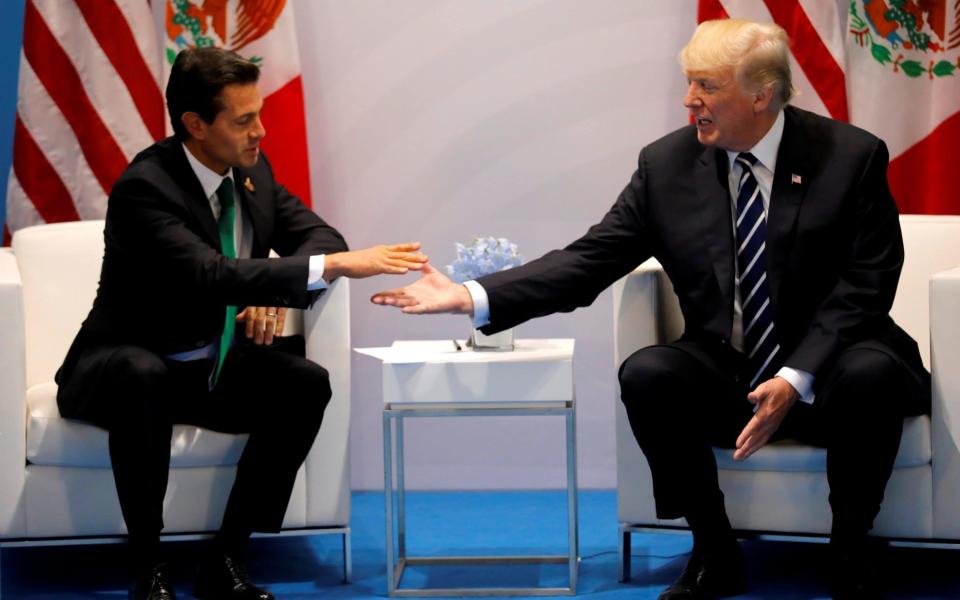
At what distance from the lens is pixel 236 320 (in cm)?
380

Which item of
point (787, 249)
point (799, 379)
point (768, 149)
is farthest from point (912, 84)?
point (799, 379)

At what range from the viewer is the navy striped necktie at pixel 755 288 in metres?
3.45

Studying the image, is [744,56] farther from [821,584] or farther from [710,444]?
[821,584]

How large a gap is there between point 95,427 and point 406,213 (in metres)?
1.50

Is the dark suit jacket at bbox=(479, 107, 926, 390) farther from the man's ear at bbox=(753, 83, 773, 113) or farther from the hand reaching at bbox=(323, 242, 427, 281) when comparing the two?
the hand reaching at bbox=(323, 242, 427, 281)

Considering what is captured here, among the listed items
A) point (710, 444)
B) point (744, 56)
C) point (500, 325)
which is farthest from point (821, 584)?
point (744, 56)

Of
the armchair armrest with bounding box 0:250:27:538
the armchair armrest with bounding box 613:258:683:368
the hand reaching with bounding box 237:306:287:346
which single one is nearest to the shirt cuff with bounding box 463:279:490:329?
the armchair armrest with bounding box 613:258:683:368

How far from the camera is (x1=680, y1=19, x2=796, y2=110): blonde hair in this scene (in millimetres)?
3406

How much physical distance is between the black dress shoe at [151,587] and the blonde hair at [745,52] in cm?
179

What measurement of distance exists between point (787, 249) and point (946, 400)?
0.52 metres

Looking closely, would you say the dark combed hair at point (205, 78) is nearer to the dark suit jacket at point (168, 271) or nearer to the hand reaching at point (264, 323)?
the dark suit jacket at point (168, 271)

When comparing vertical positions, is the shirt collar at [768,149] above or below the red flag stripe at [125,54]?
below

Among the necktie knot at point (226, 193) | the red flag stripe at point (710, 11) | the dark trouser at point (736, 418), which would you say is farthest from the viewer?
the red flag stripe at point (710, 11)

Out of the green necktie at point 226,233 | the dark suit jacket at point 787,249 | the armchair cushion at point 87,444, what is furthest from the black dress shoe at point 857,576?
the green necktie at point 226,233
